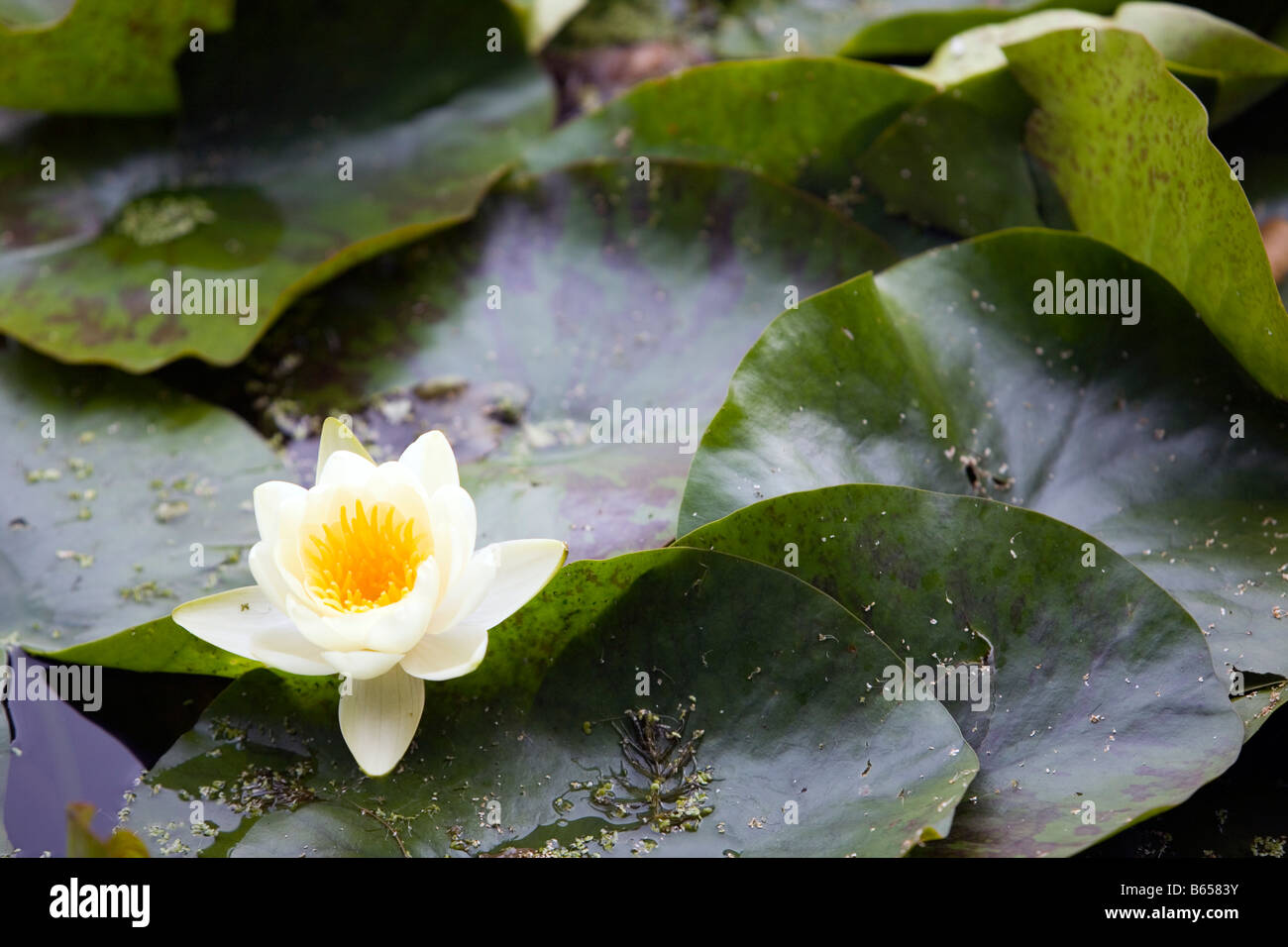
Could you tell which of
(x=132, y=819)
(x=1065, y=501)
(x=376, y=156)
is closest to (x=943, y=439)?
(x=1065, y=501)

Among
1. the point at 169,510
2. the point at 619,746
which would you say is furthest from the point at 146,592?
the point at 619,746

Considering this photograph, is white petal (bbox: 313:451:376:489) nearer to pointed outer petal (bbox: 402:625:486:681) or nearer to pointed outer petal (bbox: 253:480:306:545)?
pointed outer petal (bbox: 253:480:306:545)

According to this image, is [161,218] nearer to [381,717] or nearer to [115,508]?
[115,508]

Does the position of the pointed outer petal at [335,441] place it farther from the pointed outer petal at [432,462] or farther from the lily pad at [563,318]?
the lily pad at [563,318]

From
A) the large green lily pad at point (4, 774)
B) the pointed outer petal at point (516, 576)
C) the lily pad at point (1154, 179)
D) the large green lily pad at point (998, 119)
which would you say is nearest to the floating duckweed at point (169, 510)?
the large green lily pad at point (4, 774)

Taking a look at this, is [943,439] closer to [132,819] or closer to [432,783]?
[432,783]

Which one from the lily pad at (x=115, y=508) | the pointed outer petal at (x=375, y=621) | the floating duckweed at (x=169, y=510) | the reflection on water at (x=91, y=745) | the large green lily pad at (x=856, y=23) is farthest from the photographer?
the large green lily pad at (x=856, y=23)

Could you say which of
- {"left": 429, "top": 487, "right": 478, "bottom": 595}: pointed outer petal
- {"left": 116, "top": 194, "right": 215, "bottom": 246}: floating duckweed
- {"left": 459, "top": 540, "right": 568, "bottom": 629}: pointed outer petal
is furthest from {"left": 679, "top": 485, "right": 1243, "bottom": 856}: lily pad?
{"left": 116, "top": 194, "right": 215, "bottom": 246}: floating duckweed
